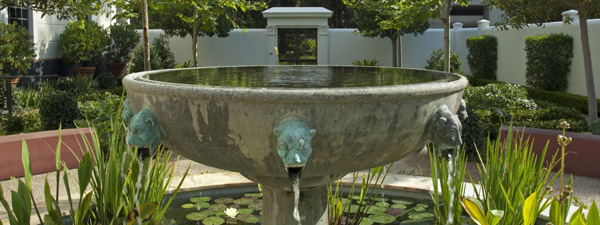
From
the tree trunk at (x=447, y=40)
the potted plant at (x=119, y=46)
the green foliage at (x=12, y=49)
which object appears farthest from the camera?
the potted plant at (x=119, y=46)

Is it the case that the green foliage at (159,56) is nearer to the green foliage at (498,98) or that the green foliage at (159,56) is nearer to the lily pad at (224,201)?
the green foliage at (498,98)

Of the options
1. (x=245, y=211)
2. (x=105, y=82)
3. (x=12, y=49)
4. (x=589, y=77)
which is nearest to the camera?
(x=245, y=211)

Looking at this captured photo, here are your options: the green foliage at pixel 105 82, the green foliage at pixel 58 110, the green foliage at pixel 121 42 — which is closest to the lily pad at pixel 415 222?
the green foliage at pixel 58 110

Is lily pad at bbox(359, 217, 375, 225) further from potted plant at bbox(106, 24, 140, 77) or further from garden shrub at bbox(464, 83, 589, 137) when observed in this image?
potted plant at bbox(106, 24, 140, 77)

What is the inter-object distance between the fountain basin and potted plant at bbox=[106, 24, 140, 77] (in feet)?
50.7

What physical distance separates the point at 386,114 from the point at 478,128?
449 centimetres

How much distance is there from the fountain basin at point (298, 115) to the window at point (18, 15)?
38.1ft

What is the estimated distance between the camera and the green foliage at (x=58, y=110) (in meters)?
7.27

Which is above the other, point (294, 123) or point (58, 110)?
point (294, 123)

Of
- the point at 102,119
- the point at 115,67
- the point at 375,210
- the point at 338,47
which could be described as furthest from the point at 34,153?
the point at 338,47

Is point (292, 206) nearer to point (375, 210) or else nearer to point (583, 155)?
point (375, 210)

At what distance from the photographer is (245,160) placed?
257 cm

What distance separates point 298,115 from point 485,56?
15517mm

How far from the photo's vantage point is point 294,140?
2266mm
